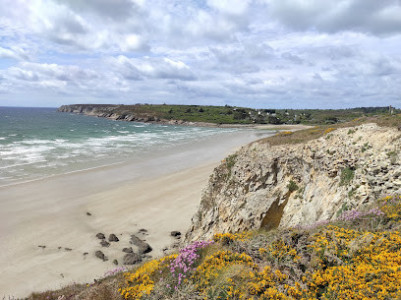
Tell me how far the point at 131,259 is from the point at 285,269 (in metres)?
11.5

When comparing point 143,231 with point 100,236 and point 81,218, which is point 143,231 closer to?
point 100,236

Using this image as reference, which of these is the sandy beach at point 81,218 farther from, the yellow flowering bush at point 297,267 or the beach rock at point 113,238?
the yellow flowering bush at point 297,267

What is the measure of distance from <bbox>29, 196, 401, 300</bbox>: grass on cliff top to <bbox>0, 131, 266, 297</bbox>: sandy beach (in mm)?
7665

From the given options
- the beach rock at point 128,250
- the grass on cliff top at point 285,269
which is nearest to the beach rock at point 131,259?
the beach rock at point 128,250

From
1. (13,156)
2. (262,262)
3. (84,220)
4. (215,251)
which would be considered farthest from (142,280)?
(13,156)

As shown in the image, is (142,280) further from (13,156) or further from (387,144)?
(13,156)

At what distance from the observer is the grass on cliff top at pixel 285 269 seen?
593cm

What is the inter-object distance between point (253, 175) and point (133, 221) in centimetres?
1059

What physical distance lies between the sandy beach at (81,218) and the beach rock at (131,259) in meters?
0.64

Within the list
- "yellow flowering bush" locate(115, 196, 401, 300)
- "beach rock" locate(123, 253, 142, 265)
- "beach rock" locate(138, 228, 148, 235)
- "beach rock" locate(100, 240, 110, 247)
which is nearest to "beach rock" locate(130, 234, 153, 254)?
"beach rock" locate(123, 253, 142, 265)

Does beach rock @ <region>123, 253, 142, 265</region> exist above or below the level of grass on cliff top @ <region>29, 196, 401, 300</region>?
below

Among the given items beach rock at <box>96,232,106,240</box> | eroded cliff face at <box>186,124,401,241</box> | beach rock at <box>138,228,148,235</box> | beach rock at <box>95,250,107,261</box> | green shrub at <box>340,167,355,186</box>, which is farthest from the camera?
beach rock at <box>138,228,148,235</box>

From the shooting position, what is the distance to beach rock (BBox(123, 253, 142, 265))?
15.7m

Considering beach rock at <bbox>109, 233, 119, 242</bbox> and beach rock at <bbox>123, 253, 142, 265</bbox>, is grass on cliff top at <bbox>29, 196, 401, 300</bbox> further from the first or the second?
beach rock at <bbox>109, 233, 119, 242</bbox>
